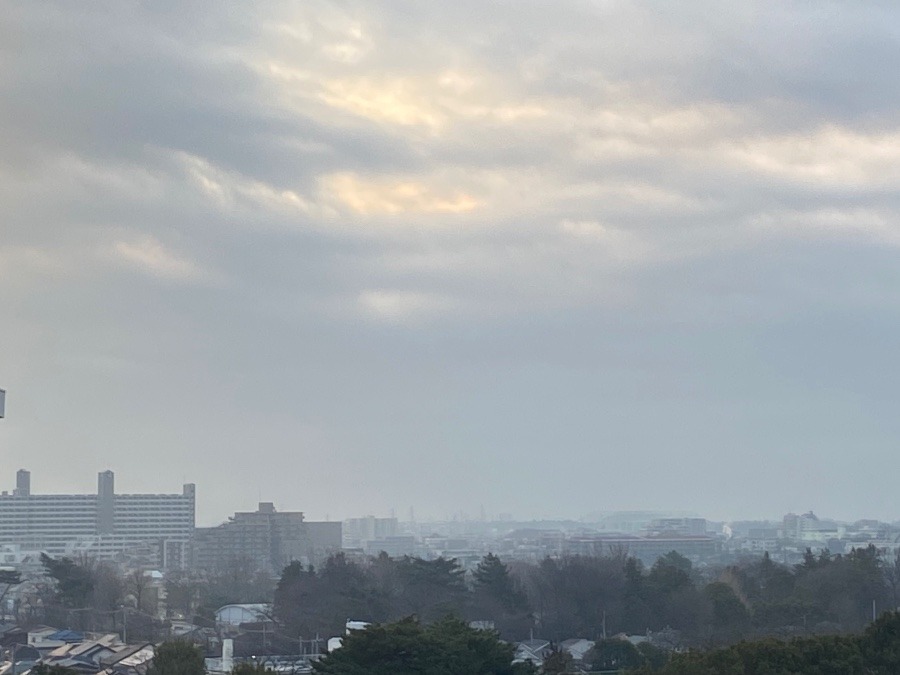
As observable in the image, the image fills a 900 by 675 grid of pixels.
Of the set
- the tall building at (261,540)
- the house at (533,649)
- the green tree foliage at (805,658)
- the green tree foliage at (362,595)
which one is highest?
the tall building at (261,540)

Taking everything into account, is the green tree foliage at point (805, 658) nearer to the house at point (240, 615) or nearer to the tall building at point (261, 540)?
the house at point (240, 615)

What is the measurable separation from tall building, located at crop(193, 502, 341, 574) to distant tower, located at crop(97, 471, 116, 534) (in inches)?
481

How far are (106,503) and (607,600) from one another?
102 metres

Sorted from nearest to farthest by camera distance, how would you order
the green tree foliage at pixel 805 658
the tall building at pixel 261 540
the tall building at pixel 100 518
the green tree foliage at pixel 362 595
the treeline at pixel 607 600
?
1. the green tree foliage at pixel 805 658
2. the treeline at pixel 607 600
3. the green tree foliage at pixel 362 595
4. the tall building at pixel 261 540
5. the tall building at pixel 100 518

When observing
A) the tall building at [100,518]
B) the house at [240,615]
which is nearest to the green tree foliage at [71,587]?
the house at [240,615]

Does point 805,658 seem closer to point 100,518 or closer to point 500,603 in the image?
point 500,603

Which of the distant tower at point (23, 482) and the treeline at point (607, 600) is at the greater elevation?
the distant tower at point (23, 482)

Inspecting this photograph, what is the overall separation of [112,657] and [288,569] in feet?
66.7

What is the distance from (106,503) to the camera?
143125 mm

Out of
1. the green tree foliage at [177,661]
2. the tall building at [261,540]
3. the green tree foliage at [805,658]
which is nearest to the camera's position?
the green tree foliage at [805,658]

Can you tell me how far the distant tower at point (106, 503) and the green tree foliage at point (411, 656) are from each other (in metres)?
123

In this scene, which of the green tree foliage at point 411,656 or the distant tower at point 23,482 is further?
the distant tower at point 23,482

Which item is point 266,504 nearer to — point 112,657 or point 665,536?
point 665,536

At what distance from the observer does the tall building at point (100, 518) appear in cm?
13875
